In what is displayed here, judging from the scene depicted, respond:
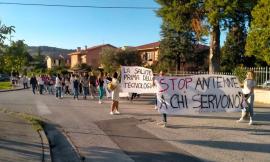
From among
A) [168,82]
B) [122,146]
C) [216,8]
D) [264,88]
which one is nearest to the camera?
[122,146]

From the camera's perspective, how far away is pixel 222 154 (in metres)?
8.86

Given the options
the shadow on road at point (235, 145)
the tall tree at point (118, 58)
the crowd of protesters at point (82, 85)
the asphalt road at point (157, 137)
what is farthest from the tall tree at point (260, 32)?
the tall tree at point (118, 58)

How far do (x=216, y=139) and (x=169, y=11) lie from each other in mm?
25078

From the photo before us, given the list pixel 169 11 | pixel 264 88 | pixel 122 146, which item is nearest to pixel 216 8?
pixel 169 11

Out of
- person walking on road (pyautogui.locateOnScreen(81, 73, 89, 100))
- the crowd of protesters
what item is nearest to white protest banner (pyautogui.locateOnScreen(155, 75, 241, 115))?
the crowd of protesters

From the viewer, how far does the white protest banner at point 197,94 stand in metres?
12.5

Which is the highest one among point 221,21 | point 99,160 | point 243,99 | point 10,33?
point 221,21

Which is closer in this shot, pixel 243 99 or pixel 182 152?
pixel 182 152

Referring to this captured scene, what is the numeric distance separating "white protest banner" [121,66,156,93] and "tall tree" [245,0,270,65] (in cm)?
1213

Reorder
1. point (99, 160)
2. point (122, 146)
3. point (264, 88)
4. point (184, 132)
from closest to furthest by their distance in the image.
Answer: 1. point (99, 160)
2. point (122, 146)
3. point (184, 132)
4. point (264, 88)

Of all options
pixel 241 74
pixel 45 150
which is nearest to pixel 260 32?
pixel 241 74

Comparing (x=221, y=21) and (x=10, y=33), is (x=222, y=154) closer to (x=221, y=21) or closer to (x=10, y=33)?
(x=10, y=33)

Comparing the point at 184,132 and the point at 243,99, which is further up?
the point at 243,99

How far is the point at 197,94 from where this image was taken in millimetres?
12844
